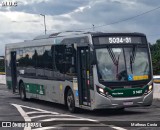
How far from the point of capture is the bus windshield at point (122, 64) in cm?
1653

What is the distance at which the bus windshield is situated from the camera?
1653 centimetres

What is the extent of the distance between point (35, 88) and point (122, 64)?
24.0 feet

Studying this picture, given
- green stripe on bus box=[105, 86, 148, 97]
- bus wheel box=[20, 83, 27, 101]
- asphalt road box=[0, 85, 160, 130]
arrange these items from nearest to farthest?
asphalt road box=[0, 85, 160, 130], green stripe on bus box=[105, 86, 148, 97], bus wheel box=[20, 83, 27, 101]

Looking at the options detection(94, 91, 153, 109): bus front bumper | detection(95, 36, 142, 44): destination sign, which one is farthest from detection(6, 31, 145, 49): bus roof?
detection(94, 91, 153, 109): bus front bumper

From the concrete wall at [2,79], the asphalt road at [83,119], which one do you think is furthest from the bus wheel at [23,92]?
the concrete wall at [2,79]

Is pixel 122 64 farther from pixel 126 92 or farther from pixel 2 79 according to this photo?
pixel 2 79

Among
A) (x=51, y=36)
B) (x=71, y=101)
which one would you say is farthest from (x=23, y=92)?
(x=71, y=101)

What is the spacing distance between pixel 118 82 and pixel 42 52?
5.94 metres

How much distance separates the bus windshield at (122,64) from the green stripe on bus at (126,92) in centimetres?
35

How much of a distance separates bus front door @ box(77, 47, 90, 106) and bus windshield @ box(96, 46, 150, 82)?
0.63 m

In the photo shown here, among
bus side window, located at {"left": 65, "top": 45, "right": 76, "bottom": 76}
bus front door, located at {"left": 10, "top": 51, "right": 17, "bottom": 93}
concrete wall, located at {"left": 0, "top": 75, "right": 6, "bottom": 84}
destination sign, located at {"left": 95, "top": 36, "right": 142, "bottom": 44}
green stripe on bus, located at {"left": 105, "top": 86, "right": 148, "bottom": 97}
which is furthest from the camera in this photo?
concrete wall, located at {"left": 0, "top": 75, "right": 6, "bottom": 84}

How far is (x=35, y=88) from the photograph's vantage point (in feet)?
75.3

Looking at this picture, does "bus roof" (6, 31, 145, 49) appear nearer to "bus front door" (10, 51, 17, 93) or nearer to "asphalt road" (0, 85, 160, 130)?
"bus front door" (10, 51, 17, 93)

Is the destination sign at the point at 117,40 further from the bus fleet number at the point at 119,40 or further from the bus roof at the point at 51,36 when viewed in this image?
the bus roof at the point at 51,36
